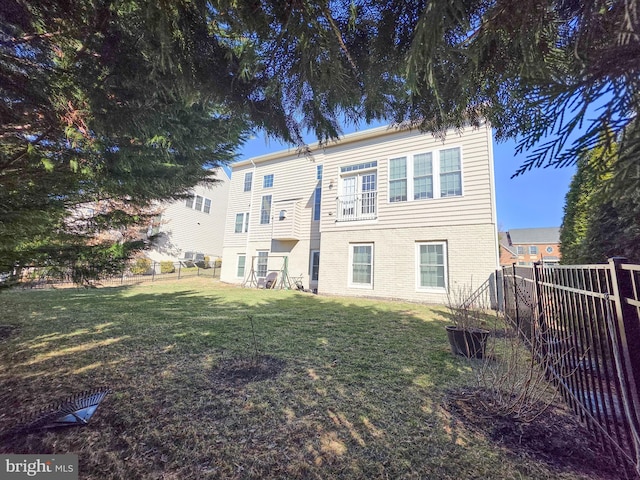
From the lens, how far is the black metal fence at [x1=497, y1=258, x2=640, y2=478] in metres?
1.64

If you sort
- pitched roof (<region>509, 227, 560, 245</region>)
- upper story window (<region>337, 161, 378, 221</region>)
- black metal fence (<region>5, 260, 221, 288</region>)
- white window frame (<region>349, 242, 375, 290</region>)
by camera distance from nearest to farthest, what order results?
black metal fence (<region>5, 260, 221, 288</region>) → white window frame (<region>349, 242, 375, 290</region>) → upper story window (<region>337, 161, 378, 221</region>) → pitched roof (<region>509, 227, 560, 245</region>)

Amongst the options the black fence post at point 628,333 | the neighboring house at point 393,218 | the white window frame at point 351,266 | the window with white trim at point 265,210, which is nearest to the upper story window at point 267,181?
the window with white trim at point 265,210

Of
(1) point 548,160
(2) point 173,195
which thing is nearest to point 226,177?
(2) point 173,195

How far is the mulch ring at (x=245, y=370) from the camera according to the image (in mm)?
3010

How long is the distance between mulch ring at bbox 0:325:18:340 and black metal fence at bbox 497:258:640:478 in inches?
302

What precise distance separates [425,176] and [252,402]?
885cm

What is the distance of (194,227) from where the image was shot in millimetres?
20453

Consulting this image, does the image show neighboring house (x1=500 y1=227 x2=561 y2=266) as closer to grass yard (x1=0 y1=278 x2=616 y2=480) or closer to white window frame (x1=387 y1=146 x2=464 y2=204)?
white window frame (x1=387 y1=146 x2=464 y2=204)

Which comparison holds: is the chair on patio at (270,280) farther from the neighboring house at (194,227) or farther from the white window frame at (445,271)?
the neighboring house at (194,227)

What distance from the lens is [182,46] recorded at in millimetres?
1896

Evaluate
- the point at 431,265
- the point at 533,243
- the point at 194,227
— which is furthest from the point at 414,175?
the point at 533,243

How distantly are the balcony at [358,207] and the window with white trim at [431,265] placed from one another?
7.13 feet

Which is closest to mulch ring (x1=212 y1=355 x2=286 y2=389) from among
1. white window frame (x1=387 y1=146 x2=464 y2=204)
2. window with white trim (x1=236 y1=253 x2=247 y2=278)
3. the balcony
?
the balcony

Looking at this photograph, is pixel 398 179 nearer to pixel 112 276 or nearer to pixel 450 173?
pixel 450 173
